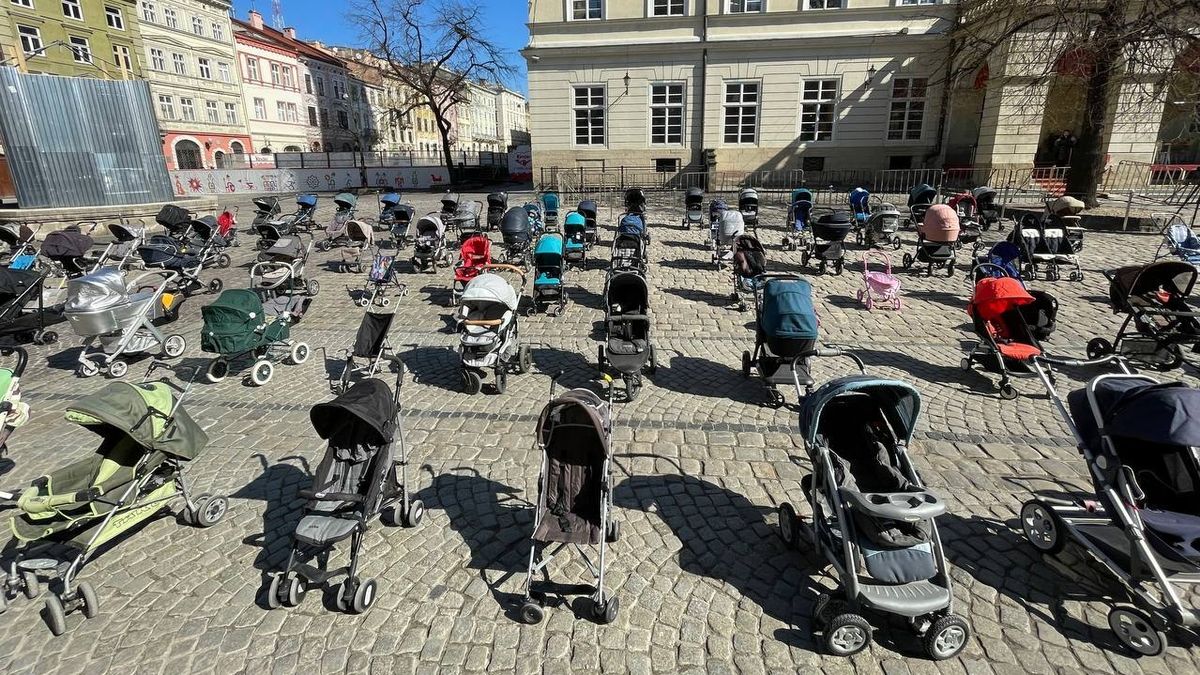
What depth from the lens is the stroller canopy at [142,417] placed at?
14.3 ft

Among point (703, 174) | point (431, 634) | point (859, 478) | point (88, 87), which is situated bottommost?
point (431, 634)

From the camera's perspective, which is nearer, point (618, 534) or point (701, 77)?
point (618, 534)

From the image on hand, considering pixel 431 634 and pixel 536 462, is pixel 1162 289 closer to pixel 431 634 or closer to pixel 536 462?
pixel 536 462

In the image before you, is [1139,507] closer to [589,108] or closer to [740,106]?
[740,106]

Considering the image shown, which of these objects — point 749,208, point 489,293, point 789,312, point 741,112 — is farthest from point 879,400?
point 741,112

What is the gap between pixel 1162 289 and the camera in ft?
27.7

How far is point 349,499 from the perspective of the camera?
4332 millimetres

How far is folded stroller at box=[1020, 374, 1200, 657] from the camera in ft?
11.8

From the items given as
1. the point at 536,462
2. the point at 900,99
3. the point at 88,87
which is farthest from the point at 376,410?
the point at 900,99

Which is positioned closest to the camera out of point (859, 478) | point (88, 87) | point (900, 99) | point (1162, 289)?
point (859, 478)

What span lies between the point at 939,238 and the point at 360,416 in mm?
12833

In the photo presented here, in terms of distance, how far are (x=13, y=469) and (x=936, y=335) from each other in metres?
12.5

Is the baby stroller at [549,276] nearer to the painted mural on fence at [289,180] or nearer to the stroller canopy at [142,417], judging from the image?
the stroller canopy at [142,417]

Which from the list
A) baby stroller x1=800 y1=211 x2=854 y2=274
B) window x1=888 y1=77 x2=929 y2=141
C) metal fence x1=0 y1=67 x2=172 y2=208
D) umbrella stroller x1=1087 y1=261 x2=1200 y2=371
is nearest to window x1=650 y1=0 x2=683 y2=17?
window x1=888 y1=77 x2=929 y2=141
